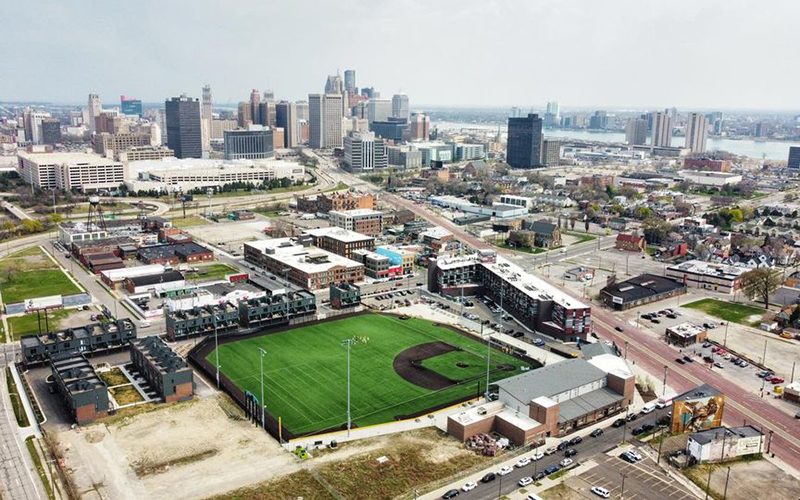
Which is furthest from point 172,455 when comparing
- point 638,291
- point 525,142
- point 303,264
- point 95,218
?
point 525,142

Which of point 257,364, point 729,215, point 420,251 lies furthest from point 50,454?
point 729,215

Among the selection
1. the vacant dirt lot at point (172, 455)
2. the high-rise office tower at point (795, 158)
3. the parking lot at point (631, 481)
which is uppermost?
the high-rise office tower at point (795, 158)

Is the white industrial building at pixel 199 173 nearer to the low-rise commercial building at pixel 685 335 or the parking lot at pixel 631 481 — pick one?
the low-rise commercial building at pixel 685 335

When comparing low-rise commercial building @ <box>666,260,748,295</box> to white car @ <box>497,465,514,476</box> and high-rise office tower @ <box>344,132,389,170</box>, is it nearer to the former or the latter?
white car @ <box>497,465,514,476</box>

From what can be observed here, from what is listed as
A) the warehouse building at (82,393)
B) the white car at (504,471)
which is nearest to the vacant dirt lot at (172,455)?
the warehouse building at (82,393)

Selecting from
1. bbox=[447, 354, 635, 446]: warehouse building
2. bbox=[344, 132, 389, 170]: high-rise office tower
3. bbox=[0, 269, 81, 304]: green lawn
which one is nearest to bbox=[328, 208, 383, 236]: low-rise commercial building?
bbox=[0, 269, 81, 304]: green lawn

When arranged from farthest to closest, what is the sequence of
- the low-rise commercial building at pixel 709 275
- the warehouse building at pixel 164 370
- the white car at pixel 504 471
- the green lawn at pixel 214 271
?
the green lawn at pixel 214 271, the low-rise commercial building at pixel 709 275, the warehouse building at pixel 164 370, the white car at pixel 504 471

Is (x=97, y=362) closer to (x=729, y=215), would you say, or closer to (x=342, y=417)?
(x=342, y=417)
